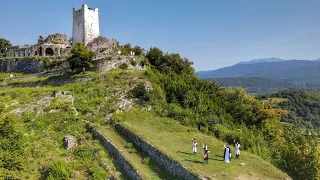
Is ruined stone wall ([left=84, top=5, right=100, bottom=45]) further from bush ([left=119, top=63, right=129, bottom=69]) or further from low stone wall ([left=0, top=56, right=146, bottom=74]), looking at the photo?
bush ([left=119, top=63, right=129, bottom=69])

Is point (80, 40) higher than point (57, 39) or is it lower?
lower

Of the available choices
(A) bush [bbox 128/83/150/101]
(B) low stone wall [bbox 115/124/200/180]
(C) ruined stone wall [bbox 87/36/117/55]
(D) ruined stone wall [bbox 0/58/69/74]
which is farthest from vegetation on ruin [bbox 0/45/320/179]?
(C) ruined stone wall [bbox 87/36/117/55]

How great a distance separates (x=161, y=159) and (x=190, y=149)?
268cm

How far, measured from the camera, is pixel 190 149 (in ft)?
71.0

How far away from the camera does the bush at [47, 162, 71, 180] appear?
2122cm

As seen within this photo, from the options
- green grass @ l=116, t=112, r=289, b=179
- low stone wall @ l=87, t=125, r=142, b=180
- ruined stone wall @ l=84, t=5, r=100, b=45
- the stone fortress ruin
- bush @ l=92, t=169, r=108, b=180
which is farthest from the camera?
ruined stone wall @ l=84, t=5, r=100, b=45

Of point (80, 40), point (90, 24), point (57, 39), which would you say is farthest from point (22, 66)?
point (90, 24)

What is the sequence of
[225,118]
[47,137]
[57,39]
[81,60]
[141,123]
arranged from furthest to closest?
1. [57,39]
2. [81,60]
3. [225,118]
4. [141,123]
5. [47,137]

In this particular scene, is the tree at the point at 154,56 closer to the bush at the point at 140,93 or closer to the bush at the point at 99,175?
the bush at the point at 140,93

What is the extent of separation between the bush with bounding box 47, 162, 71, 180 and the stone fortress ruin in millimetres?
26732

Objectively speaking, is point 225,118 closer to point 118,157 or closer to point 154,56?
point 118,157

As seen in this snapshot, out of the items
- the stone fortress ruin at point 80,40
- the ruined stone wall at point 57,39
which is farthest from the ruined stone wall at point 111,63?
the ruined stone wall at point 57,39

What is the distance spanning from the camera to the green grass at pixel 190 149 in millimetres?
16922

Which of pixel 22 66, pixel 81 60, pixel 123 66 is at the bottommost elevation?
pixel 123 66
